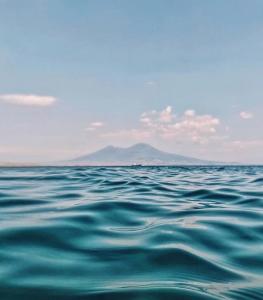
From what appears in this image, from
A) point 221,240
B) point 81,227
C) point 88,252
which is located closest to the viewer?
point 88,252

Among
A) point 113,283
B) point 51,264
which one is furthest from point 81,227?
point 113,283

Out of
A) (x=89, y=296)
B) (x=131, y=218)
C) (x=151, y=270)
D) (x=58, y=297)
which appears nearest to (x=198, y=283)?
(x=151, y=270)

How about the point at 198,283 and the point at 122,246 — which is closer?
the point at 198,283

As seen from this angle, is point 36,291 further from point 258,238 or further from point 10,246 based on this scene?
point 258,238

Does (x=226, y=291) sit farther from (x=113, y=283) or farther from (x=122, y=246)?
Answer: (x=122, y=246)

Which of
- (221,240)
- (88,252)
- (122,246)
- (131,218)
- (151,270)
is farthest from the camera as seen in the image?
(131,218)

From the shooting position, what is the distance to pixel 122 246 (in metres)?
5.53

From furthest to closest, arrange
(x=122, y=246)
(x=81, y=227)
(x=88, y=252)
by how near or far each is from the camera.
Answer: (x=81, y=227) < (x=122, y=246) < (x=88, y=252)

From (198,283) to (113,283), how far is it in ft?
3.17

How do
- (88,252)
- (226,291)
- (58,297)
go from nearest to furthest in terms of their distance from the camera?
(58,297), (226,291), (88,252)

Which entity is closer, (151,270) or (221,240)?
(151,270)

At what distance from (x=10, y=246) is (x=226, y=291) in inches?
127

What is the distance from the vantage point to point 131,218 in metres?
8.07

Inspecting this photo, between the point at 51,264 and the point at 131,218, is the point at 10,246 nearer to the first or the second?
the point at 51,264
